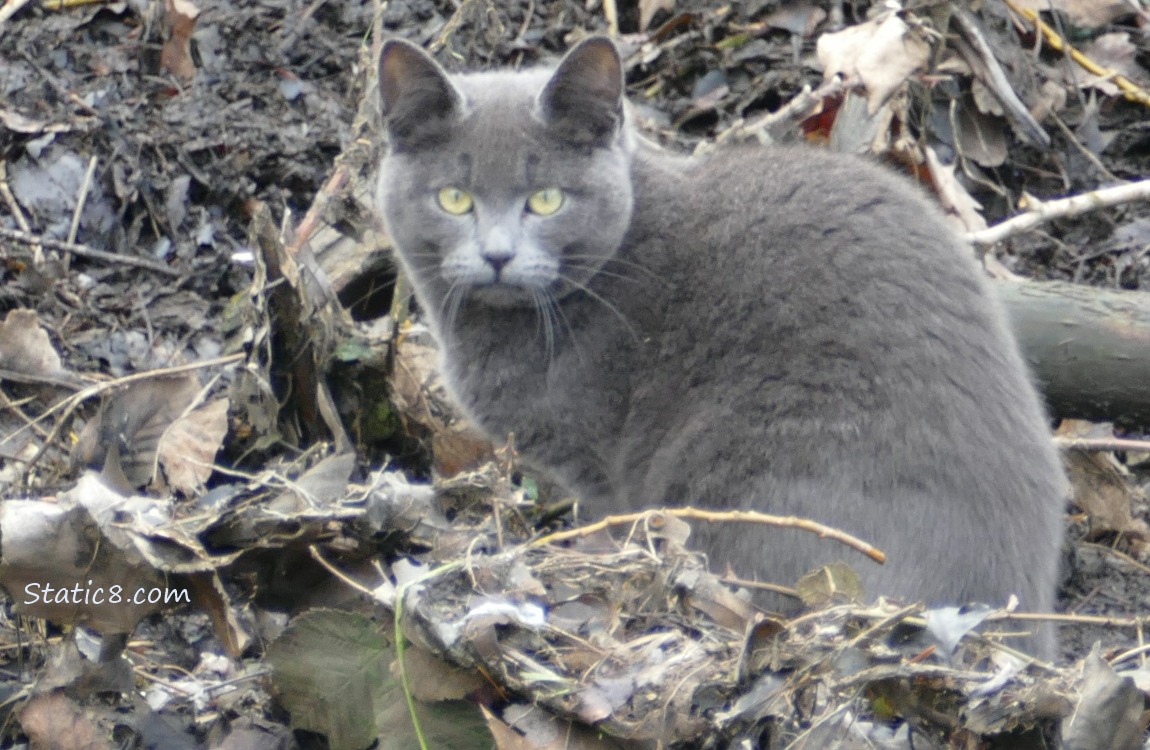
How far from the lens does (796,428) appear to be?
255 cm

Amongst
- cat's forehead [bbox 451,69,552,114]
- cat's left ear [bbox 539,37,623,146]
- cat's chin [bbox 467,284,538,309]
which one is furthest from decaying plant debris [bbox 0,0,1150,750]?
cat's left ear [bbox 539,37,623,146]

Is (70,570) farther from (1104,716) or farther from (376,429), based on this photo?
(1104,716)

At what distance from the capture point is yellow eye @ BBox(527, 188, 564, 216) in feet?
9.43

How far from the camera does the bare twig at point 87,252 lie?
3646 millimetres

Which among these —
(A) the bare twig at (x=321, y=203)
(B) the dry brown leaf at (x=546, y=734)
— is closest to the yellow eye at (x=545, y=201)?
(A) the bare twig at (x=321, y=203)

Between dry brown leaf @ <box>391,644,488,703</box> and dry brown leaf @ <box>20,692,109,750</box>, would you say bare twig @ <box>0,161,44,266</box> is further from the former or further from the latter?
dry brown leaf @ <box>391,644,488,703</box>

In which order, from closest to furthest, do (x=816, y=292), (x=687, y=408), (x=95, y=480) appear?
(x=95, y=480) < (x=816, y=292) < (x=687, y=408)

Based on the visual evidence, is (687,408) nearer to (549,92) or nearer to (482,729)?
(549,92)

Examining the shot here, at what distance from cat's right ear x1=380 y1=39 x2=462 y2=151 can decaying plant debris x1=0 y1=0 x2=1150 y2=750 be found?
1.35 ft

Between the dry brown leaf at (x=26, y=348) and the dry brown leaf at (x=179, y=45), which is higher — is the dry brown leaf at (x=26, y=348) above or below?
below

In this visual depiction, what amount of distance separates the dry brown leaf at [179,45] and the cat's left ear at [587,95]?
1854mm

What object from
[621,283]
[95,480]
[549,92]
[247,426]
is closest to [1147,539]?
[621,283]

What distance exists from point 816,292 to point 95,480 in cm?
146

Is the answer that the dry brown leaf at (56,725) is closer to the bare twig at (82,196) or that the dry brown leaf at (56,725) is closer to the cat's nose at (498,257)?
the cat's nose at (498,257)
